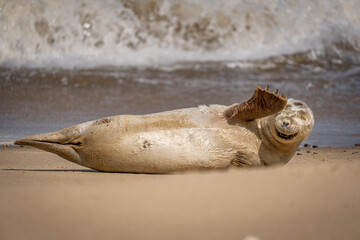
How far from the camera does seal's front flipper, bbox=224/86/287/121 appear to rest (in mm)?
3611

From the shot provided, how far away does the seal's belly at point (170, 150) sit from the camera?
12.2 feet

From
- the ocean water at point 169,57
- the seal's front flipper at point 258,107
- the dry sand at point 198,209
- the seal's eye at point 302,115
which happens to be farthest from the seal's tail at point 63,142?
the ocean water at point 169,57

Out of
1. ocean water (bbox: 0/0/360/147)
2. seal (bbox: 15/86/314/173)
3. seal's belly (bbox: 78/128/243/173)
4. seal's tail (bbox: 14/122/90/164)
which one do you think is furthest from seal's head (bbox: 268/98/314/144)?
ocean water (bbox: 0/0/360/147)

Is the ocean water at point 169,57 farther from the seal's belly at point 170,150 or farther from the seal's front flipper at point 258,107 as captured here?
the seal's front flipper at point 258,107

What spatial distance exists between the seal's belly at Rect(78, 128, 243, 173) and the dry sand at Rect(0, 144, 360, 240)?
699 millimetres

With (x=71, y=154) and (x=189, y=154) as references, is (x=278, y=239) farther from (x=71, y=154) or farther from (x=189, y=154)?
(x=71, y=154)

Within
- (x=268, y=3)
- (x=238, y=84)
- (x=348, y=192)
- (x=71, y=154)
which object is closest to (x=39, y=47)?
(x=238, y=84)

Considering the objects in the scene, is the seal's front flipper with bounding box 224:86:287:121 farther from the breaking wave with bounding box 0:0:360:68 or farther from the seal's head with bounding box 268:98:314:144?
the breaking wave with bounding box 0:0:360:68

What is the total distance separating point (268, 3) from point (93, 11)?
4.67 meters

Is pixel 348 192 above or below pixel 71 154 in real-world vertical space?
below

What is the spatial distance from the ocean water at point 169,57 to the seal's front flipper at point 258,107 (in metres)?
4.03

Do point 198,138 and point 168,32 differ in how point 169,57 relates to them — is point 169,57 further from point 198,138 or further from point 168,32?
point 198,138

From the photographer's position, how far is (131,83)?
1030 cm

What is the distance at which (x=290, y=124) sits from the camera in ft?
12.3
